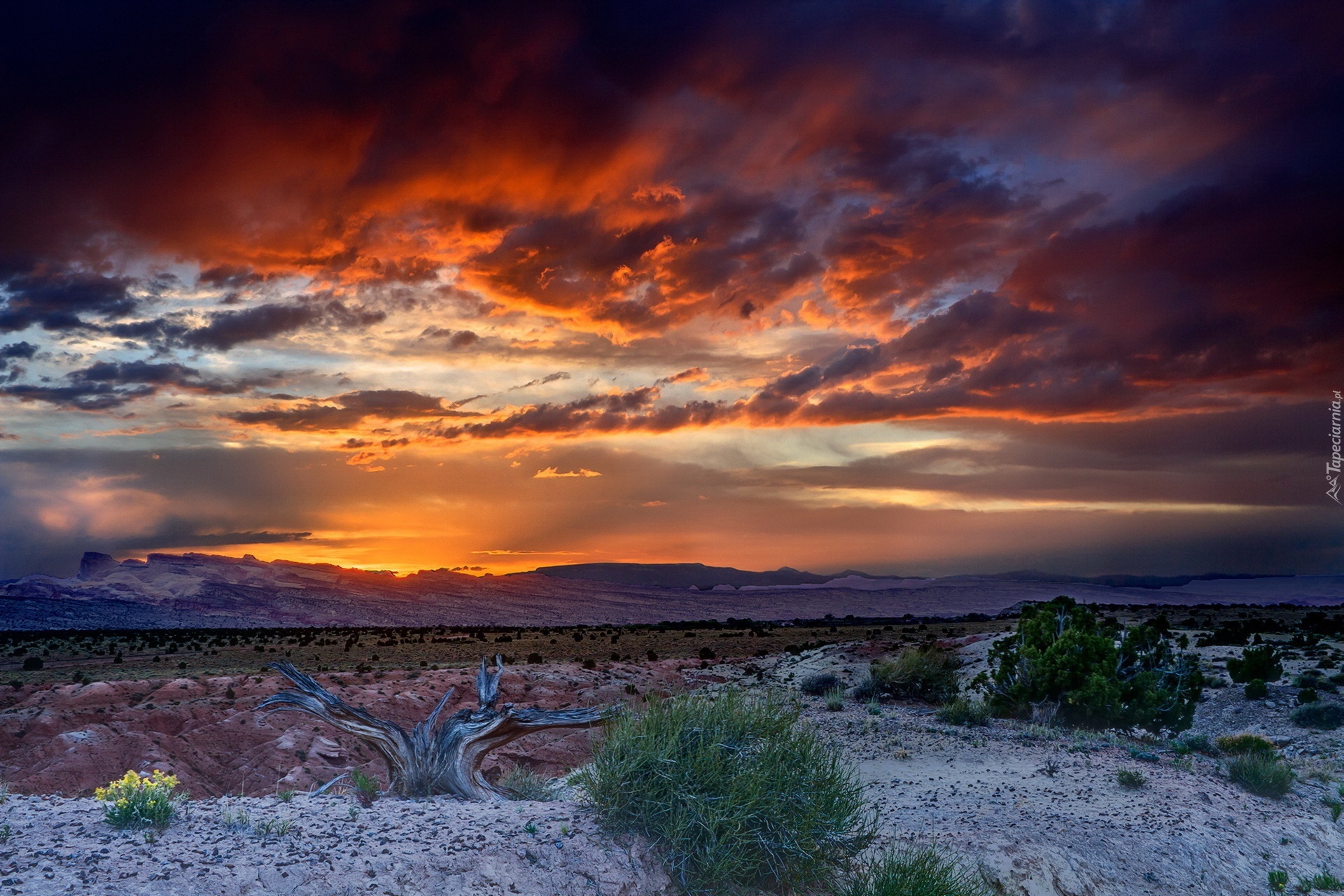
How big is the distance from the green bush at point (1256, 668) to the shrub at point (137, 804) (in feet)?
95.7

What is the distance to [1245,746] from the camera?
16.8 metres

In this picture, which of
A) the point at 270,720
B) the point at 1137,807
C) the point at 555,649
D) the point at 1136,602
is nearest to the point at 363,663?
the point at 555,649

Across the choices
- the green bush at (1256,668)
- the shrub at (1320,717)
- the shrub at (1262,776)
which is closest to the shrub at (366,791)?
the shrub at (1262,776)

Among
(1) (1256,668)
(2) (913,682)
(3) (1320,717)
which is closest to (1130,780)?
(3) (1320,717)

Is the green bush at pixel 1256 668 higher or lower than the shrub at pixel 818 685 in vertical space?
higher

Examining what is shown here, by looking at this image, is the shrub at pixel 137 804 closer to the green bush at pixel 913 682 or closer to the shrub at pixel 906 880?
the shrub at pixel 906 880

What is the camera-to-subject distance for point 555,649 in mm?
58844

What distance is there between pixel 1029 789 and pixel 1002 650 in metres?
12.1

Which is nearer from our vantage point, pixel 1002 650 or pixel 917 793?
pixel 917 793

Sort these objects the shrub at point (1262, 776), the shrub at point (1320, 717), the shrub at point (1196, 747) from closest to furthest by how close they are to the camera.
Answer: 1. the shrub at point (1262, 776)
2. the shrub at point (1196, 747)
3. the shrub at point (1320, 717)

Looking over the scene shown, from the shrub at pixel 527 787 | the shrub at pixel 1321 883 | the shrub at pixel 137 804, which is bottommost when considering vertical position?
the shrub at pixel 1321 883

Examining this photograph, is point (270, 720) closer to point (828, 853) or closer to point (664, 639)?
point (828, 853)

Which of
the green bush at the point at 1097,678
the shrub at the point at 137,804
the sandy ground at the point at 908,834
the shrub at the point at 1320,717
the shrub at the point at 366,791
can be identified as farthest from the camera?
the shrub at the point at 1320,717

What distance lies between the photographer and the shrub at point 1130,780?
13352mm
